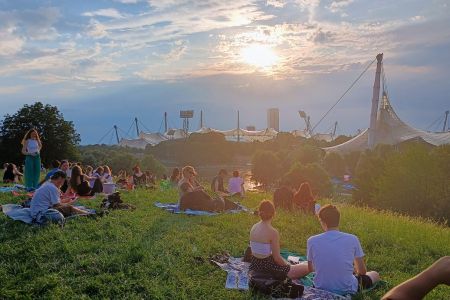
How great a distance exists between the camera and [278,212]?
13375mm

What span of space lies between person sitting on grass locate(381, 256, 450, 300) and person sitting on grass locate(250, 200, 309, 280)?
15.8 feet

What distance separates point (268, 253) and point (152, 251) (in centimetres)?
216

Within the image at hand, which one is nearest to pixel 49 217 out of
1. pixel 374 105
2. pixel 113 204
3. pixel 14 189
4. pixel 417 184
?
pixel 113 204

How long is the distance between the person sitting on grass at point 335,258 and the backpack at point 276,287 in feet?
1.50

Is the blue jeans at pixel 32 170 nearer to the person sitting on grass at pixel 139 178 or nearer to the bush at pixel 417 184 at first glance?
the person sitting on grass at pixel 139 178

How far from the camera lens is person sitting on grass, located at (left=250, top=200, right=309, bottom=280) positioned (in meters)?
6.92

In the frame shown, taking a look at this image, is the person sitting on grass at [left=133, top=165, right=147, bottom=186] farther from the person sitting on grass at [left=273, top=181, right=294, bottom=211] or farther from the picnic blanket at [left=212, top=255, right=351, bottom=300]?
the picnic blanket at [left=212, top=255, right=351, bottom=300]

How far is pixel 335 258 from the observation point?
660cm

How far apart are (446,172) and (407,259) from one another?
29.6 meters

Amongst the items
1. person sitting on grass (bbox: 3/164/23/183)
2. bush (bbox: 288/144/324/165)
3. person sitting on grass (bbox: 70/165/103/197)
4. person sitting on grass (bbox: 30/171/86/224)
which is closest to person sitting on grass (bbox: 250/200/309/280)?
person sitting on grass (bbox: 30/171/86/224)

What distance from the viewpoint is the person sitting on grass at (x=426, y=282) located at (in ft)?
6.76

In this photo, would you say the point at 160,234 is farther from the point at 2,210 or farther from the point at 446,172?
the point at 446,172

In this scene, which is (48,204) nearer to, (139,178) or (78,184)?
(78,184)

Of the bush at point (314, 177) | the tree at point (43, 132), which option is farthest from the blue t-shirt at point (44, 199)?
the bush at point (314, 177)
